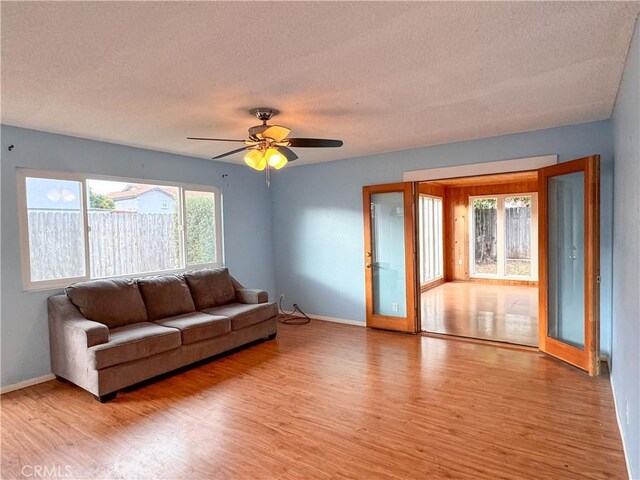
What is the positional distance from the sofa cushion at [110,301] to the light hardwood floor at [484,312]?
3683 millimetres

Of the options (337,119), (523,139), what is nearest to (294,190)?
(337,119)

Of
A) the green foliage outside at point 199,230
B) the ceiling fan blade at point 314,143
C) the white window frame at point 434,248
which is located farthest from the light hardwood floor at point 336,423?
the white window frame at point 434,248

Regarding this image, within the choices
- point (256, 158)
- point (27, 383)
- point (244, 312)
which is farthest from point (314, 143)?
point (27, 383)

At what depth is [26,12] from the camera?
5.69ft

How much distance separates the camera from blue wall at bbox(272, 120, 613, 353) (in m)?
4.31

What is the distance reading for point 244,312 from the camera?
4.50 m

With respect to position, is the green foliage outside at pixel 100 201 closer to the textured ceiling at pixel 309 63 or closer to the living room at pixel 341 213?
the living room at pixel 341 213

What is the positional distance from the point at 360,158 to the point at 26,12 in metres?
4.23

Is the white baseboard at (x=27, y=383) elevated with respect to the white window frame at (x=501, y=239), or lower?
lower

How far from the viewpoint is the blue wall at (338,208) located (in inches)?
170

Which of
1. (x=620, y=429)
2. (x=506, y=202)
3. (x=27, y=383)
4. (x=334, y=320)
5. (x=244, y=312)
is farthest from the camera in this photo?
(x=506, y=202)

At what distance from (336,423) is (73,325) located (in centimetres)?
251

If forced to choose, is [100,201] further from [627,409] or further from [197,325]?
[627,409]

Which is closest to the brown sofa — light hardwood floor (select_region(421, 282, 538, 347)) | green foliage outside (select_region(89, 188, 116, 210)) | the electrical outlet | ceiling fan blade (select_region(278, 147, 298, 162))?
green foliage outside (select_region(89, 188, 116, 210))
